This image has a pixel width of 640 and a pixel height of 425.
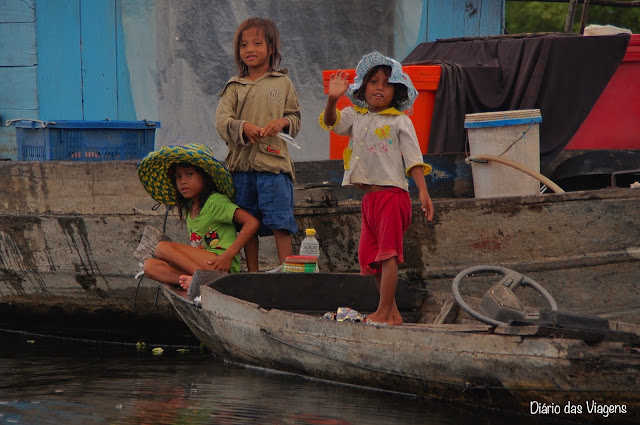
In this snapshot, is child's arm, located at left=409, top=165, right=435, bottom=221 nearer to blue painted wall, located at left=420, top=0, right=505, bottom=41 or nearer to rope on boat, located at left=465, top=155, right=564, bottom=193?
rope on boat, located at left=465, top=155, right=564, bottom=193

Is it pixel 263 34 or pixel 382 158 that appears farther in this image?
pixel 263 34

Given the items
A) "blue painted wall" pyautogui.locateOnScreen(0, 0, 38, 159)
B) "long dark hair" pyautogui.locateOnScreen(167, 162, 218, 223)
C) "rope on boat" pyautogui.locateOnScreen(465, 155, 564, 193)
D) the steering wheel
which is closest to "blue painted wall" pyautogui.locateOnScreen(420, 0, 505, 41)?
"rope on boat" pyautogui.locateOnScreen(465, 155, 564, 193)

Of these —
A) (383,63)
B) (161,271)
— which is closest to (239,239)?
(161,271)

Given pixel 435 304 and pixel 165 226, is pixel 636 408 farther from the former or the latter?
pixel 165 226

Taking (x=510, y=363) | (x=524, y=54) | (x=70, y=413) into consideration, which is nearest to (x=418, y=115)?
(x=524, y=54)

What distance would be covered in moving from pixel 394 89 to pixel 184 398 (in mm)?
1975

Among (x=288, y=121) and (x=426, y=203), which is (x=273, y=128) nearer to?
(x=288, y=121)

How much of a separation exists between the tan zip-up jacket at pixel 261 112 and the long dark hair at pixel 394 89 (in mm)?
758

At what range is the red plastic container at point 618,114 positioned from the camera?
7172 mm

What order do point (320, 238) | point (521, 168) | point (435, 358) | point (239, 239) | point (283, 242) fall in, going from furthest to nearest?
point (320, 238), point (521, 168), point (283, 242), point (239, 239), point (435, 358)

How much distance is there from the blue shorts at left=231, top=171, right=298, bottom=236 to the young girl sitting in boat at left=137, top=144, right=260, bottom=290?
0.25ft

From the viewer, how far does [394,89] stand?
5496mm

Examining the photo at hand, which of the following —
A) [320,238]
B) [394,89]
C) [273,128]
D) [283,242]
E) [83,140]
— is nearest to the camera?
[394,89]

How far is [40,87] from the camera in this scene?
353 inches
